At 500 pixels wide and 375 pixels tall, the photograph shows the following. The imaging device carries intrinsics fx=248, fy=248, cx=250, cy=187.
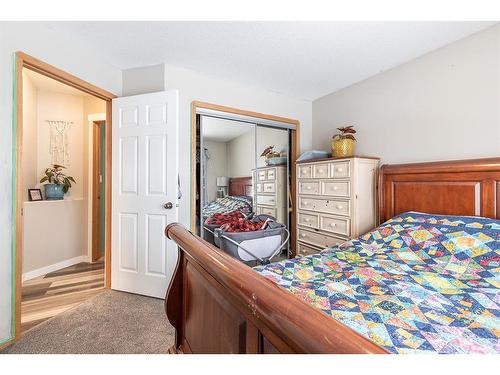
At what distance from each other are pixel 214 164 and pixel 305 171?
3.72ft

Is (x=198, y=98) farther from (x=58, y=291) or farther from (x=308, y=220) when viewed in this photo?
(x=58, y=291)

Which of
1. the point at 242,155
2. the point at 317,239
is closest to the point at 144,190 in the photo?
the point at 242,155

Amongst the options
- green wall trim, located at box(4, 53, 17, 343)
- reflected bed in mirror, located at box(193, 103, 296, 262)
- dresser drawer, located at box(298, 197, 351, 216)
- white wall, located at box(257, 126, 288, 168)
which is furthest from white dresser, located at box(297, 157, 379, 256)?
green wall trim, located at box(4, 53, 17, 343)

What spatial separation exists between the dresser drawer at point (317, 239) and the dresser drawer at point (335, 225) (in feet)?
0.28

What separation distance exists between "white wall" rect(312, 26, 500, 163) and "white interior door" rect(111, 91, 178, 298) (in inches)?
85.3

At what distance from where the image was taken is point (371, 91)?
112 inches

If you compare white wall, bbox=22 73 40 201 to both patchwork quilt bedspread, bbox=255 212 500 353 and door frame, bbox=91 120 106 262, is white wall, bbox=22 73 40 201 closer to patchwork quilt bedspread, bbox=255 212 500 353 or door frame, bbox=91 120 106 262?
door frame, bbox=91 120 106 262

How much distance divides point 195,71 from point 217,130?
681 mm

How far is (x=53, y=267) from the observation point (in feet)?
10.3

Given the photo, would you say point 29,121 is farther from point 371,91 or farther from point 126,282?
point 371,91

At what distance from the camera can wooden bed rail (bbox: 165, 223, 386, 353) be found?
467 millimetres

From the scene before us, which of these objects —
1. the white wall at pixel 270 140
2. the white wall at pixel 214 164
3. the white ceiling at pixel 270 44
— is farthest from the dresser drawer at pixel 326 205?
the white ceiling at pixel 270 44

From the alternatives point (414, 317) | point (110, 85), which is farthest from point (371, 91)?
point (110, 85)

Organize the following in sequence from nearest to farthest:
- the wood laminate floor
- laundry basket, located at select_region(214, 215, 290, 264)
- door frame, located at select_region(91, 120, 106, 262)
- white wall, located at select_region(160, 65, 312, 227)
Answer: the wood laminate floor, laundry basket, located at select_region(214, 215, 290, 264), white wall, located at select_region(160, 65, 312, 227), door frame, located at select_region(91, 120, 106, 262)
